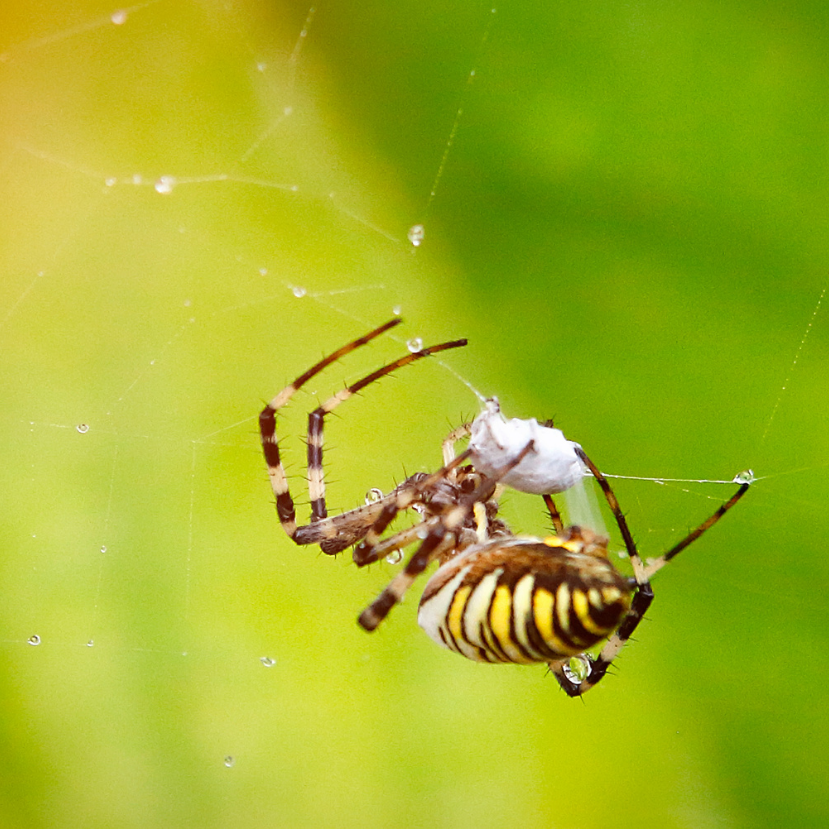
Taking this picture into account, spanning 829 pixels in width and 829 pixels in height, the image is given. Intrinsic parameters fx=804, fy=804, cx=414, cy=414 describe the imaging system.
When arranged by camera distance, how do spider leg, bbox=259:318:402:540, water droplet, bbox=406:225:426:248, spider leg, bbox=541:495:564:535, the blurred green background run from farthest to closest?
1. water droplet, bbox=406:225:426:248
2. the blurred green background
3. spider leg, bbox=259:318:402:540
4. spider leg, bbox=541:495:564:535

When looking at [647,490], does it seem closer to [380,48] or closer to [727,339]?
[727,339]

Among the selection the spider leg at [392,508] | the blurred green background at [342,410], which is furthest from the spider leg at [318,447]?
the blurred green background at [342,410]

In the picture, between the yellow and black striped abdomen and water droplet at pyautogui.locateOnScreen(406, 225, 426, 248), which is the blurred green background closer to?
water droplet at pyautogui.locateOnScreen(406, 225, 426, 248)

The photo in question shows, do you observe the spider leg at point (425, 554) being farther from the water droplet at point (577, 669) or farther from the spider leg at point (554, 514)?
the water droplet at point (577, 669)

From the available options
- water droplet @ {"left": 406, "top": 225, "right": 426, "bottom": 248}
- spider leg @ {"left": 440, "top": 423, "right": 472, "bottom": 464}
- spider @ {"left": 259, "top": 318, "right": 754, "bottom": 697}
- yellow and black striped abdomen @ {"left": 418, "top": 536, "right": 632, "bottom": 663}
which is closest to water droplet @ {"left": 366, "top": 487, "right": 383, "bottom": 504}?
spider @ {"left": 259, "top": 318, "right": 754, "bottom": 697}

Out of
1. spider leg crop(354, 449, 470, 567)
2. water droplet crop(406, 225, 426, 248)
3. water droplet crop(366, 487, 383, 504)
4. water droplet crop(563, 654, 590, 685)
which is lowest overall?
water droplet crop(563, 654, 590, 685)

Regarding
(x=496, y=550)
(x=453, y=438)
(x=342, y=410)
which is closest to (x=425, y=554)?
(x=496, y=550)
